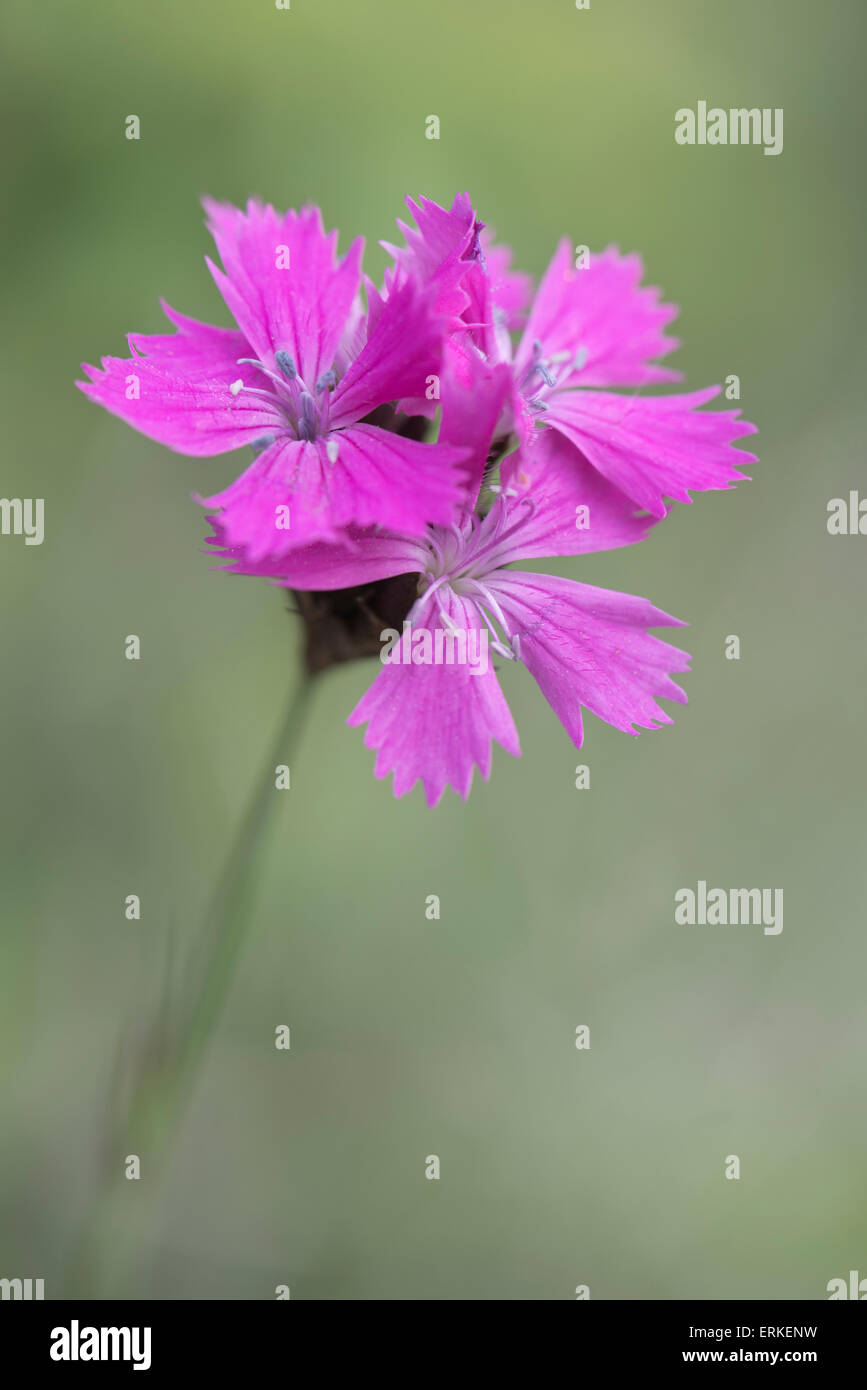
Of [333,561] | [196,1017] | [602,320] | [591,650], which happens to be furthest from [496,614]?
[196,1017]

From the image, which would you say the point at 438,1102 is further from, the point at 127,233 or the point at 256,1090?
the point at 127,233

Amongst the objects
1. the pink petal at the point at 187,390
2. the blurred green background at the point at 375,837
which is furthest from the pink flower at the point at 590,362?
the blurred green background at the point at 375,837

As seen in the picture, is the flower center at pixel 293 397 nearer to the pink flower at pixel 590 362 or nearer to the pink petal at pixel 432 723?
the pink flower at pixel 590 362

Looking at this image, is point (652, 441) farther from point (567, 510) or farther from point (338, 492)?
point (338, 492)

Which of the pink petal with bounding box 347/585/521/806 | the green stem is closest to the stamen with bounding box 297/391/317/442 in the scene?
the pink petal with bounding box 347/585/521/806

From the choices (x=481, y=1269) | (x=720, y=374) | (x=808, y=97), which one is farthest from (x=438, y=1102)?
(x=808, y=97)

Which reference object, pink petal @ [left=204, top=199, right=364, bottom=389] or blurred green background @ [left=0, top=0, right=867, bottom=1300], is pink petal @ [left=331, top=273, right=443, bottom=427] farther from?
blurred green background @ [left=0, top=0, right=867, bottom=1300]
